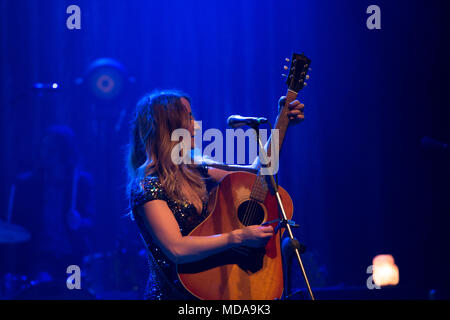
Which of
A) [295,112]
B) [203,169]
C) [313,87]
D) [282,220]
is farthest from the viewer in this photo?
[313,87]

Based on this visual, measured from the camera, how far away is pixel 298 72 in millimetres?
2113

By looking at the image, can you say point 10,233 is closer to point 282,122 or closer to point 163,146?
point 163,146

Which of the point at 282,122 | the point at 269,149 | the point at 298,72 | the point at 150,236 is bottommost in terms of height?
the point at 150,236

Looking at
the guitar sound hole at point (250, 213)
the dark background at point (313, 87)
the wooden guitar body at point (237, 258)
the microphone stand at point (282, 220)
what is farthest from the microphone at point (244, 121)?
the dark background at point (313, 87)

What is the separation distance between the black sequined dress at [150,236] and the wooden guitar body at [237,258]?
57mm

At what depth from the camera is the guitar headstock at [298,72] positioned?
2.10 m

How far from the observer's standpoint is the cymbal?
3592 mm

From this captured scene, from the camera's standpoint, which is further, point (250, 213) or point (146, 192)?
point (250, 213)

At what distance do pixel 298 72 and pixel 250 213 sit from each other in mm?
778

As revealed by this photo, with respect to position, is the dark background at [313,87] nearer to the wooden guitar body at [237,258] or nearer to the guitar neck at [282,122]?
the guitar neck at [282,122]

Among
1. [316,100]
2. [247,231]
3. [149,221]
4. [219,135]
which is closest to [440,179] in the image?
[316,100]

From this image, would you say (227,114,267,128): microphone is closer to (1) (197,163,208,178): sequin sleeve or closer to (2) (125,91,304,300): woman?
(2) (125,91,304,300): woman

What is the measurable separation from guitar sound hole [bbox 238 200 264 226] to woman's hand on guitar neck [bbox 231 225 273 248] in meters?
0.13

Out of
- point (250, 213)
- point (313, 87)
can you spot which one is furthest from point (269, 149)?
point (313, 87)
